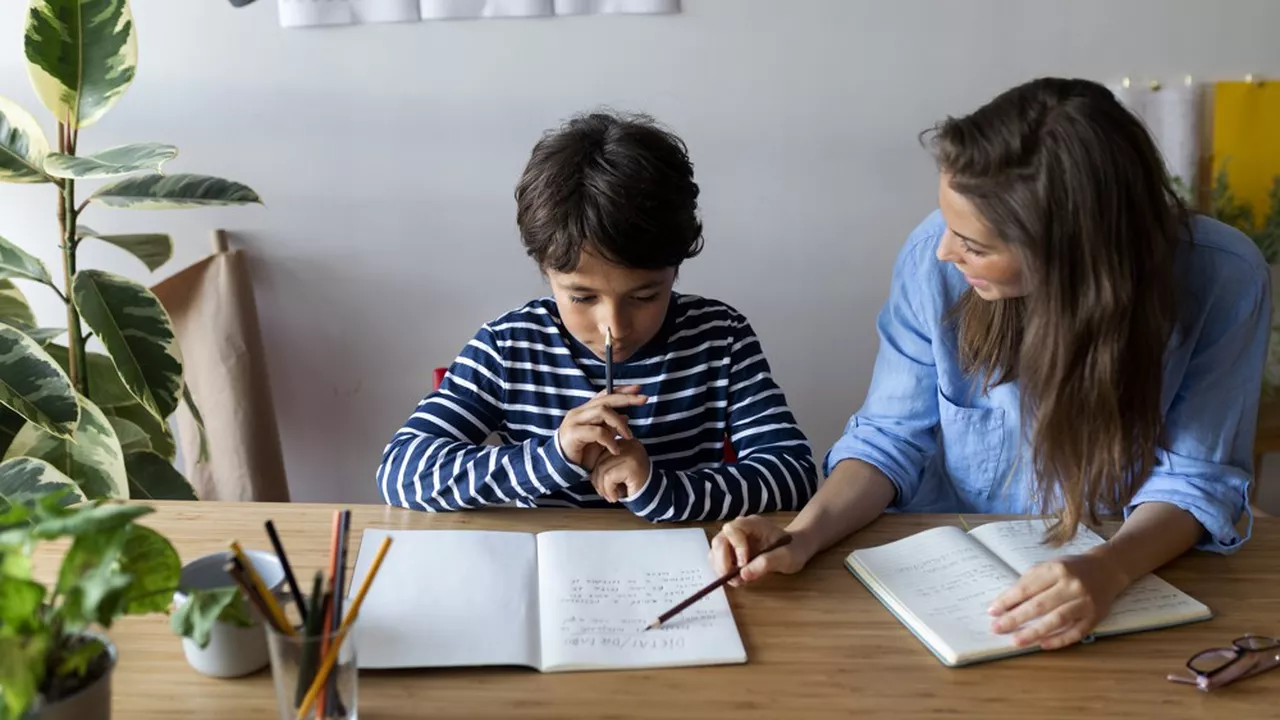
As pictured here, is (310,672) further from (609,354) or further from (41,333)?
(41,333)

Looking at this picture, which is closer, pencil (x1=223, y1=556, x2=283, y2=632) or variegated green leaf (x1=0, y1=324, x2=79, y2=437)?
pencil (x1=223, y1=556, x2=283, y2=632)

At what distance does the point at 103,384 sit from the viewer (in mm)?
1732

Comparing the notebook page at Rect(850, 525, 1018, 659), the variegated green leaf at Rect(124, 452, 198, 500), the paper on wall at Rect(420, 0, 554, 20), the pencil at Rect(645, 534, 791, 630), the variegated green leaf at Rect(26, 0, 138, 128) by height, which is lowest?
the variegated green leaf at Rect(124, 452, 198, 500)

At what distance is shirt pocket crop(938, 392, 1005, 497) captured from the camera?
1.37m

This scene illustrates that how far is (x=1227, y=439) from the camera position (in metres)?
1.22

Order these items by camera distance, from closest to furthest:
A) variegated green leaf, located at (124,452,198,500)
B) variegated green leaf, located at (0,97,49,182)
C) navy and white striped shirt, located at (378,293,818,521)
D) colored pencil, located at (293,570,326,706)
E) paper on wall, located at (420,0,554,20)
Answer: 1. colored pencil, located at (293,570,326,706)
2. navy and white striped shirt, located at (378,293,818,521)
3. variegated green leaf, located at (0,97,49,182)
4. variegated green leaf, located at (124,452,198,500)
5. paper on wall, located at (420,0,554,20)

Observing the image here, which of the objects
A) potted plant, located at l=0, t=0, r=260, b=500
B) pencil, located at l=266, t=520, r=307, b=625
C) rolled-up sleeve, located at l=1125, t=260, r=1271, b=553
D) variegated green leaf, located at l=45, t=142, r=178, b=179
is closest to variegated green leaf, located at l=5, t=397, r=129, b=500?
potted plant, located at l=0, t=0, r=260, b=500

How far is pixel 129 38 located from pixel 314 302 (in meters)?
0.60

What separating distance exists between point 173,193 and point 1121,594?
4.59 feet

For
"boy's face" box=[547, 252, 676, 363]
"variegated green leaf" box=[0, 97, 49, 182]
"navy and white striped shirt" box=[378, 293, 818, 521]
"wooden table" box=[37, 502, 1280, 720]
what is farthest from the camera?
"variegated green leaf" box=[0, 97, 49, 182]

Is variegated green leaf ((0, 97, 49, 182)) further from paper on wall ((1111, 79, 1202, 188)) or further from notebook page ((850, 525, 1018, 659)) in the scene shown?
paper on wall ((1111, 79, 1202, 188))

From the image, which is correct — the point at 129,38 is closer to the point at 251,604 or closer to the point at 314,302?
the point at 314,302

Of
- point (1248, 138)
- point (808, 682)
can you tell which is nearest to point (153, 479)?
point (808, 682)

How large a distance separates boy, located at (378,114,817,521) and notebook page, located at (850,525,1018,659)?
198 millimetres
